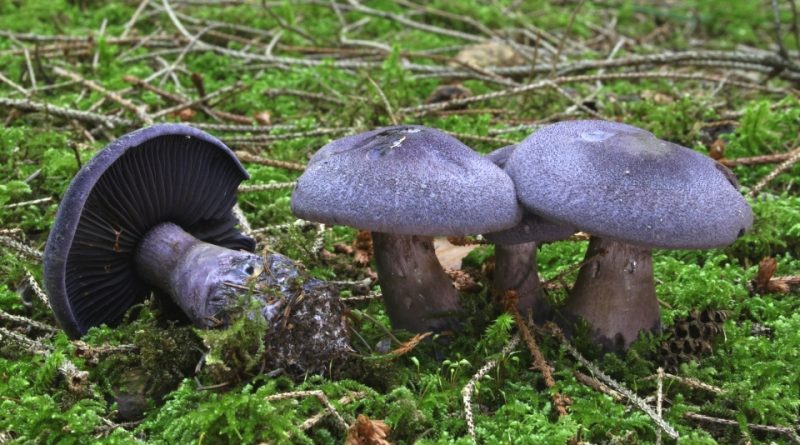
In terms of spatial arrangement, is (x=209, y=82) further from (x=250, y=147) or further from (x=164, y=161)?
(x=164, y=161)

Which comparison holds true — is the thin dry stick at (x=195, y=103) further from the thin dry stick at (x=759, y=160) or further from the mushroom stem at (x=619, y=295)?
the thin dry stick at (x=759, y=160)

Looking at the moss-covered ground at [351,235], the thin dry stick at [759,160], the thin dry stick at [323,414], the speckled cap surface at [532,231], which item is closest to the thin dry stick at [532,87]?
Result: the moss-covered ground at [351,235]

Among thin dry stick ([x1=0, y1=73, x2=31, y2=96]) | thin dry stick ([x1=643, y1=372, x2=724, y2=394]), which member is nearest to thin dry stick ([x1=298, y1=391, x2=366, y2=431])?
thin dry stick ([x1=643, y1=372, x2=724, y2=394])

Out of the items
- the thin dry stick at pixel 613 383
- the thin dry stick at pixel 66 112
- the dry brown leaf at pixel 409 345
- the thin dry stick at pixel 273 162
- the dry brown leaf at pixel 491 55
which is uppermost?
the dry brown leaf at pixel 491 55

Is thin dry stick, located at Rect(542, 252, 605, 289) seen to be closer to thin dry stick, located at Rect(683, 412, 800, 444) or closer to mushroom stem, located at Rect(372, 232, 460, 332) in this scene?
mushroom stem, located at Rect(372, 232, 460, 332)

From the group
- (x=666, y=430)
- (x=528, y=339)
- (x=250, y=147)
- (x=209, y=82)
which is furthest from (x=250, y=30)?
(x=666, y=430)
